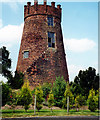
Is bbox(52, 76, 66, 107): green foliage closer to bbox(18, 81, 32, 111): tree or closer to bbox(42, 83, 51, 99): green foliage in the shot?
bbox(42, 83, 51, 99): green foliage

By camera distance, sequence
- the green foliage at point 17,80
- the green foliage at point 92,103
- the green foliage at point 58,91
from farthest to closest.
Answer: the green foliage at point 17,80 < the green foliage at point 58,91 < the green foliage at point 92,103

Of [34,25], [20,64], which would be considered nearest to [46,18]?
[34,25]

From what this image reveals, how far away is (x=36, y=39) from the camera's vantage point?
31.5 m

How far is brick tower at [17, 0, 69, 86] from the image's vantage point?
30.3m

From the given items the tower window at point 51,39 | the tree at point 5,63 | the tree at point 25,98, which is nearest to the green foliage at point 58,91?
the tree at point 25,98

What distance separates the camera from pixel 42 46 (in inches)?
1228

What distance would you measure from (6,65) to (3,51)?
2.22 m

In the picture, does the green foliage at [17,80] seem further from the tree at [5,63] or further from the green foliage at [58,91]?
the green foliage at [58,91]

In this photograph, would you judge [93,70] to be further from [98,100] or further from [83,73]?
[98,100]

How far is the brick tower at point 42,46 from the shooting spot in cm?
3028

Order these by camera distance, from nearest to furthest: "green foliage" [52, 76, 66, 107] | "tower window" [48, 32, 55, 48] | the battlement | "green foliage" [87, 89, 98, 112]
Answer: "green foliage" [87, 89, 98, 112] → "green foliage" [52, 76, 66, 107] → "tower window" [48, 32, 55, 48] → the battlement

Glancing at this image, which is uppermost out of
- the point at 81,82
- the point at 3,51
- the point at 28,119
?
the point at 3,51

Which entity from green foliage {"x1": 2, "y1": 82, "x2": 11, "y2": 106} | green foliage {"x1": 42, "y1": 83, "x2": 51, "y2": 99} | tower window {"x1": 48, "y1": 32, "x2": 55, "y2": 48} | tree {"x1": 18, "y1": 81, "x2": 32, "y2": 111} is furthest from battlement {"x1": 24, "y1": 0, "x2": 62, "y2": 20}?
green foliage {"x1": 2, "y1": 82, "x2": 11, "y2": 106}

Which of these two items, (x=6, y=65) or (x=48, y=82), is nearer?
(x=48, y=82)
